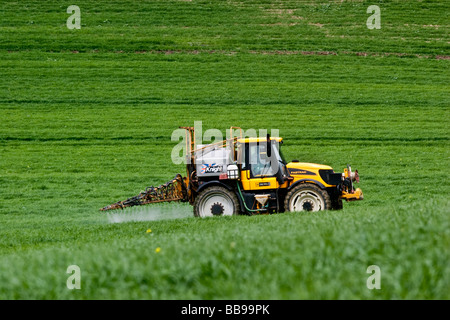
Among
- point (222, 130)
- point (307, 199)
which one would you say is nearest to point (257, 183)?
point (307, 199)

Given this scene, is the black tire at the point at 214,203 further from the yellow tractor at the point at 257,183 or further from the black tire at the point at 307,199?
the black tire at the point at 307,199

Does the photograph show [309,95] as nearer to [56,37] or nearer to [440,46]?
[440,46]

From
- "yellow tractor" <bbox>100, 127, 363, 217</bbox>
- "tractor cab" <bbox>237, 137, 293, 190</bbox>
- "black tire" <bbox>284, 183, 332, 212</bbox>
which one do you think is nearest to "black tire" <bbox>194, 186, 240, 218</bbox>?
"yellow tractor" <bbox>100, 127, 363, 217</bbox>

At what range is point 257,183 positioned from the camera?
1402 centimetres

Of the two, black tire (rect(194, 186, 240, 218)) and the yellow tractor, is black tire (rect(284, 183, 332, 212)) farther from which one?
black tire (rect(194, 186, 240, 218))

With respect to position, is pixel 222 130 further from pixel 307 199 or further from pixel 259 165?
pixel 307 199

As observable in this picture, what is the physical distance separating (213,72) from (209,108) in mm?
6090

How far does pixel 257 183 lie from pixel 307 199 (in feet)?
4.44

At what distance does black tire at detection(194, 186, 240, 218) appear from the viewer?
1404cm

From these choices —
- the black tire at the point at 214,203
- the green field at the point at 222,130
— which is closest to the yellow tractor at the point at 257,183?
the black tire at the point at 214,203

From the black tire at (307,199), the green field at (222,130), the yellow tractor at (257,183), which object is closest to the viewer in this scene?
the green field at (222,130)

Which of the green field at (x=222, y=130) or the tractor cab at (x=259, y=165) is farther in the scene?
the tractor cab at (x=259, y=165)

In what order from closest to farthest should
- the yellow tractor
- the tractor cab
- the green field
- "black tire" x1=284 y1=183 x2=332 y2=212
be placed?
the green field, "black tire" x1=284 y1=183 x2=332 y2=212, the yellow tractor, the tractor cab

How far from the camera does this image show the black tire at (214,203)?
14039mm
